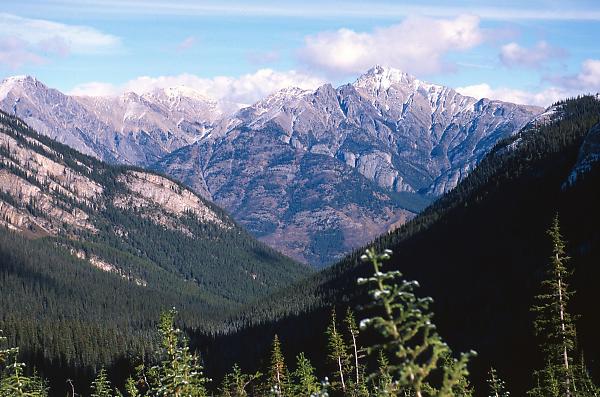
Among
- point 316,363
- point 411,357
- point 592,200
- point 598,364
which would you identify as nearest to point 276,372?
point 598,364

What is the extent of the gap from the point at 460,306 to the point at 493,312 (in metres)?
19.6

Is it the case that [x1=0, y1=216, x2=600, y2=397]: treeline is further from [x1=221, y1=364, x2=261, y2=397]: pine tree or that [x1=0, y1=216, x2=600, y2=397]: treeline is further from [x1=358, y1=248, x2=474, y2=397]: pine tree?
A: [x1=221, y1=364, x2=261, y2=397]: pine tree

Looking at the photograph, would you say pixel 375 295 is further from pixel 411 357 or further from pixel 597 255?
pixel 597 255

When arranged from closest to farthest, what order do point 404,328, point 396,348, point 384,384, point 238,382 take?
point 404,328 → point 396,348 → point 384,384 → point 238,382

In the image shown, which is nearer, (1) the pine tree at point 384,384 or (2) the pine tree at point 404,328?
(2) the pine tree at point 404,328

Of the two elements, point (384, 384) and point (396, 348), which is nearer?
point (396, 348)

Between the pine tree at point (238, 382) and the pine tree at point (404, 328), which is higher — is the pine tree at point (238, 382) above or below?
above

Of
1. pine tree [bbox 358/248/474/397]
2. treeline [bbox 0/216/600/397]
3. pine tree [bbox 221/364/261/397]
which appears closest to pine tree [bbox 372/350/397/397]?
treeline [bbox 0/216/600/397]

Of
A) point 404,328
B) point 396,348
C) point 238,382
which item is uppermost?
point 238,382

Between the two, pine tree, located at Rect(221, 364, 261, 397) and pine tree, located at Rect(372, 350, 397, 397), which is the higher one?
pine tree, located at Rect(221, 364, 261, 397)

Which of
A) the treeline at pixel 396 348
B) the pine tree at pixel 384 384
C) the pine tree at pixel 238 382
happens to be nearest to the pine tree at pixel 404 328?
the treeline at pixel 396 348

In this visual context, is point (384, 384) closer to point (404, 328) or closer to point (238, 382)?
point (238, 382)

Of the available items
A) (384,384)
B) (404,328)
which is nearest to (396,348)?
(404,328)

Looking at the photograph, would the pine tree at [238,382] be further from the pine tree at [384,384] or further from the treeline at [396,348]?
the pine tree at [384,384]
